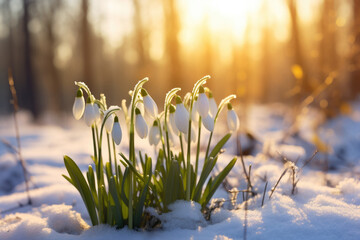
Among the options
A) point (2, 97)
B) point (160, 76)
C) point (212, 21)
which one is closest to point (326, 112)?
point (212, 21)

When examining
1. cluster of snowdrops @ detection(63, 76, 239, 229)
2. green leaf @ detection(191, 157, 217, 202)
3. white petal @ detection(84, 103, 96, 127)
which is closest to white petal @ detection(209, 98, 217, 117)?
cluster of snowdrops @ detection(63, 76, 239, 229)

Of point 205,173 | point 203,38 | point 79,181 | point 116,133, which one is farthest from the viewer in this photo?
point 203,38

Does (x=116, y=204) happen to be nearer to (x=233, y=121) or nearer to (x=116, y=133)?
(x=116, y=133)

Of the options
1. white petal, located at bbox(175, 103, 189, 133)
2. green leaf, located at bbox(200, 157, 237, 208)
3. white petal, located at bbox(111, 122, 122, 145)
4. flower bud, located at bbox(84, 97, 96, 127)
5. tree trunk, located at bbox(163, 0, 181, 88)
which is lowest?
green leaf, located at bbox(200, 157, 237, 208)

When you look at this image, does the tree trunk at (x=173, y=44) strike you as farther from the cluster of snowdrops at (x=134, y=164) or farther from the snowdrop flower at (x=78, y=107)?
the snowdrop flower at (x=78, y=107)

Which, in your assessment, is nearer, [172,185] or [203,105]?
[203,105]

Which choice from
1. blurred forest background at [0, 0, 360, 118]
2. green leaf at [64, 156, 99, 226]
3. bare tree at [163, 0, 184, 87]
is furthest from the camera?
bare tree at [163, 0, 184, 87]

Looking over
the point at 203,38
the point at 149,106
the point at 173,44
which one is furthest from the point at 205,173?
the point at 203,38

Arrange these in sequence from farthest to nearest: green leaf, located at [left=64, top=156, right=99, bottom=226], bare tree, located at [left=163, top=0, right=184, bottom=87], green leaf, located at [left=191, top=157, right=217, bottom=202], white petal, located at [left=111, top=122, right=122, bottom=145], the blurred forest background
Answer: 1. bare tree, located at [left=163, top=0, right=184, bottom=87]
2. the blurred forest background
3. green leaf, located at [left=191, top=157, right=217, bottom=202]
4. green leaf, located at [left=64, top=156, right=99, bottom=226]
5. white petal, located at [left=111, top=122, right=122, bottom=145]

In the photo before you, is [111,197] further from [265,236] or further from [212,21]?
[212,21]

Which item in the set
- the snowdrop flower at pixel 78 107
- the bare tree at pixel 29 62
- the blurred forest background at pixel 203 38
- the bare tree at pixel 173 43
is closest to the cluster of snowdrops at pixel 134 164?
the snowdrop flower at pixel 78 107

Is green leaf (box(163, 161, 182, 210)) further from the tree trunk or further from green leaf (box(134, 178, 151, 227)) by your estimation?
the tree trunk
